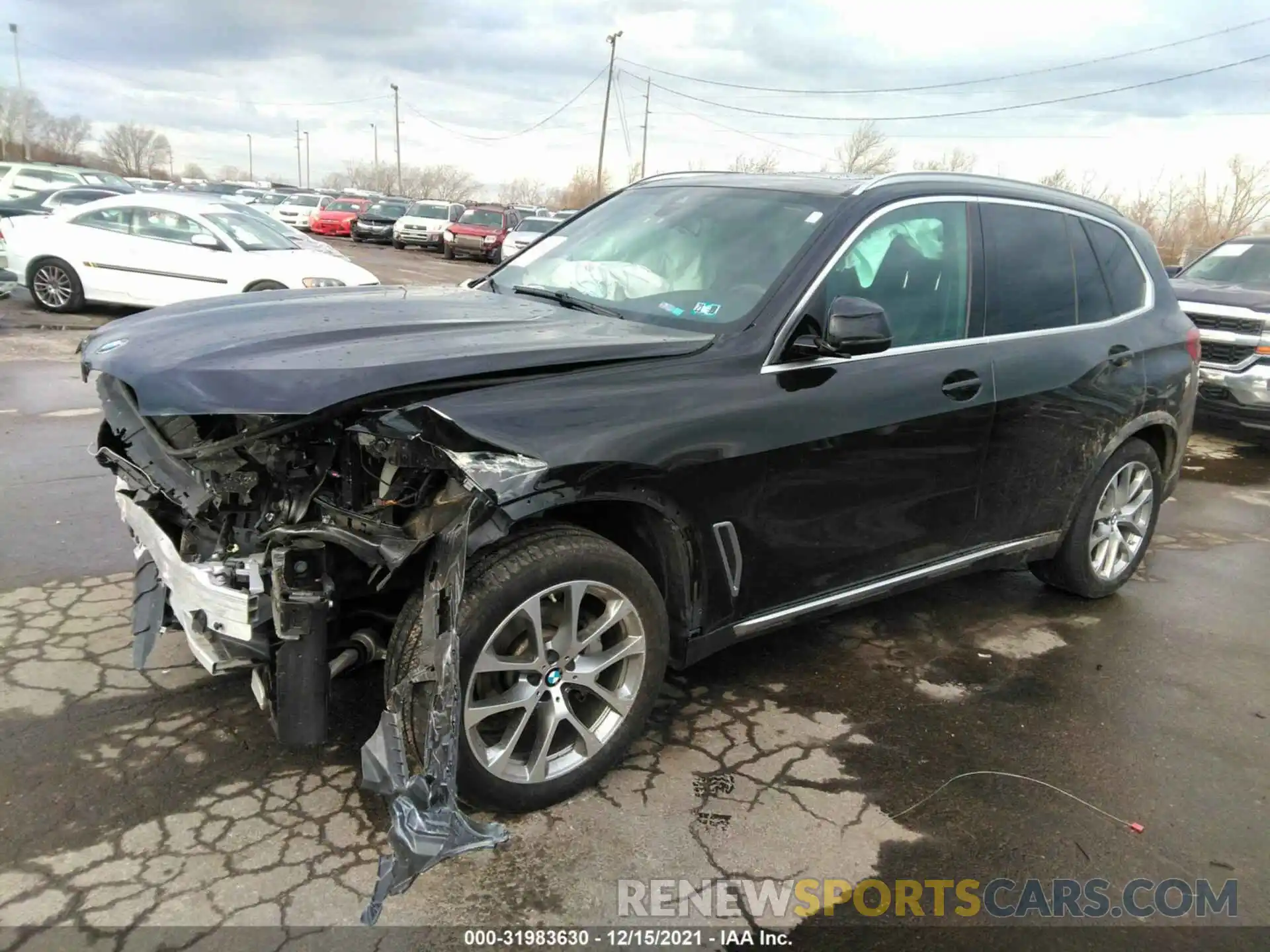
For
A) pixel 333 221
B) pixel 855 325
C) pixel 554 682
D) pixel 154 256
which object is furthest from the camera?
pixel 333 221

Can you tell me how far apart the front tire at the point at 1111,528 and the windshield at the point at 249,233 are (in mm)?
9822

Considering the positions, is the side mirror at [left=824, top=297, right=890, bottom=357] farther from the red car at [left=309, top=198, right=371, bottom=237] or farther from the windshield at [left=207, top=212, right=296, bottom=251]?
the red car at [left=309, top=198, right=371, bottom=237]

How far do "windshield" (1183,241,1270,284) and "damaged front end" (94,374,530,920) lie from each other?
33.4 feet

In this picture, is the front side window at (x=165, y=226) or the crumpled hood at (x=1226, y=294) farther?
the front side window at (x=165, y=226)

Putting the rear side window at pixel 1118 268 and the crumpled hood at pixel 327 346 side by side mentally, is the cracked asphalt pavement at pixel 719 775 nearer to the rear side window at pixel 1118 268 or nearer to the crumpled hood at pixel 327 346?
the crumpled hood at pixel 327 346

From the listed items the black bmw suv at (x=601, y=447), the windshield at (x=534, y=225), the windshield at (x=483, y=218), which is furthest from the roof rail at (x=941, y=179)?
the windshield at (x=483, y=218)

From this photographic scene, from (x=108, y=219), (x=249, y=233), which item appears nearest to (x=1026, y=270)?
(x=249, y=233)

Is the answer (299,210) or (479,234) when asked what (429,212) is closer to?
(479,234)

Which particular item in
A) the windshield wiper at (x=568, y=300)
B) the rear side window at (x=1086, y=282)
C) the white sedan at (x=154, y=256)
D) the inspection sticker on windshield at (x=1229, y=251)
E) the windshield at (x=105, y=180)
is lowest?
the white sedan at (x=154, y=256)

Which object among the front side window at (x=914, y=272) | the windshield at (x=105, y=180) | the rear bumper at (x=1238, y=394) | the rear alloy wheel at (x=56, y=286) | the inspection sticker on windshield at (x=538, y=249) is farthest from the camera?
the windshield at (x=105, y=180)

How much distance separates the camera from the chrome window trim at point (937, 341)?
3143 millimetres

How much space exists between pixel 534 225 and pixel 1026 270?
22867mm

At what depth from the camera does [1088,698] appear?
12.5 feet

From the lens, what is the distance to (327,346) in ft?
8.80
